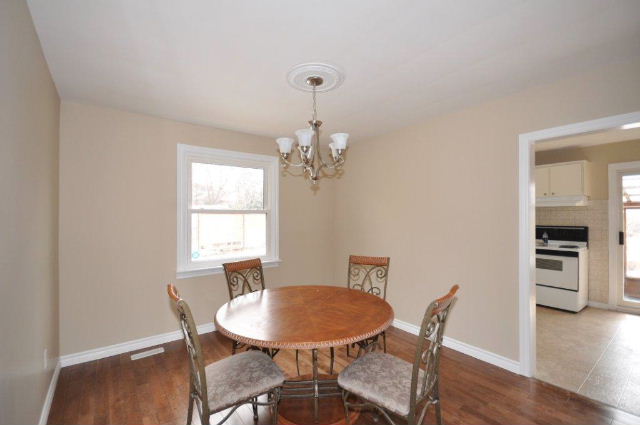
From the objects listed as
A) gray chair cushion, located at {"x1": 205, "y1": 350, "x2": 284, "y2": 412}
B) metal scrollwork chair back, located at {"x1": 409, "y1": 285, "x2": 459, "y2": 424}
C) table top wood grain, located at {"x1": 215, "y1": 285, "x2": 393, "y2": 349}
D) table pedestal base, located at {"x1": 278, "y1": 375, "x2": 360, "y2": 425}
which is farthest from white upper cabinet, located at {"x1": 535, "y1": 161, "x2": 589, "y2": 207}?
gray chair cushion, located at {"x1": 205, "y1": 350, "x2": 284, "y2": 412}

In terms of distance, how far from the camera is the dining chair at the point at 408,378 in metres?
1.43

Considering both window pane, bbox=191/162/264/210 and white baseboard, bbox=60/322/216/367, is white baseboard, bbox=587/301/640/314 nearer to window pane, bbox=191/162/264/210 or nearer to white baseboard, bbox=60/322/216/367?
window pane, bbox=191/162/264/210

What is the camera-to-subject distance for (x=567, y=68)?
2.11 meters

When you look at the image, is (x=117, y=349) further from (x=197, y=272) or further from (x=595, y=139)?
(x=595, y=139)

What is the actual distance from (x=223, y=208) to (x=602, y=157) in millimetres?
5604

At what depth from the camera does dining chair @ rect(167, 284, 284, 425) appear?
4.68ft

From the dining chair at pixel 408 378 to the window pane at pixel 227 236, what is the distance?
91.4 inches

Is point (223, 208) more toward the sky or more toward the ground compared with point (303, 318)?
more toward the sky

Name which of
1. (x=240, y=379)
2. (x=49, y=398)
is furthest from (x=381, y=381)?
(x=49, y=398)

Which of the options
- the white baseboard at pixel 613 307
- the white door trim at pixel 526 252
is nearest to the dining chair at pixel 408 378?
the white door trim at pixel 526 252

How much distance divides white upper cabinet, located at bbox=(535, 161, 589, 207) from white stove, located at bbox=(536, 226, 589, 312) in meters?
0.50

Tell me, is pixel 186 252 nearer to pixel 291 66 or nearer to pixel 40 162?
pixel 40 162

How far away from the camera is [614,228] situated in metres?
4.22

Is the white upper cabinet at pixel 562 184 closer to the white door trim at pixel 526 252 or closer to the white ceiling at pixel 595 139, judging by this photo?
the white ceiling at pixel 595 139
